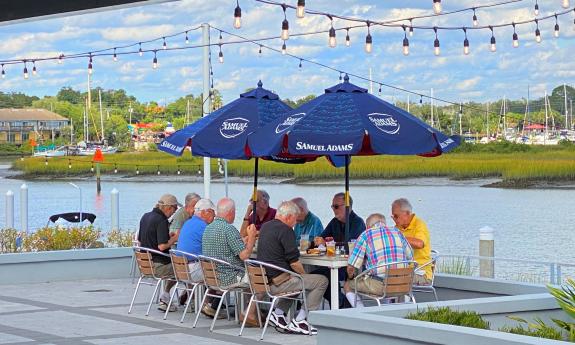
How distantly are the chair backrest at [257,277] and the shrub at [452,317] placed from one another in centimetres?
253

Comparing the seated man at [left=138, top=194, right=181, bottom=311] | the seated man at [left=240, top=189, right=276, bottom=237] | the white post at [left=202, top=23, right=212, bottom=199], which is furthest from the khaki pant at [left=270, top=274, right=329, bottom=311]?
the white post at [left=202, top=23, right=212, bottom=199]

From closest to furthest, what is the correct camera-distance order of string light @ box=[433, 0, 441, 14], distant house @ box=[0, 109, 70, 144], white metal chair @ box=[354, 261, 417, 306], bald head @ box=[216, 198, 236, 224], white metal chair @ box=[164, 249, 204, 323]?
white metal chair @ box=[354, 261, 417, 306] → bald head @ box=[216, 198, 236, 224] → white metal chair @ box=[164, 249, 204, 323] → string light @ box=[433, 0, 441, 14] → distant house @ box=[0, 109, 70, 144]

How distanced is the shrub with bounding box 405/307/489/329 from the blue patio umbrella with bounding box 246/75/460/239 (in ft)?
8.34

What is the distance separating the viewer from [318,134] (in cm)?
1049

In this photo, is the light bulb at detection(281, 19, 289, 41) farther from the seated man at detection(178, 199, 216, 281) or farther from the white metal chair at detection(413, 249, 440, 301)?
the white metal chair at detection(413, 249, 440, 301)

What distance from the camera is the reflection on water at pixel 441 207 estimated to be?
43750 mm

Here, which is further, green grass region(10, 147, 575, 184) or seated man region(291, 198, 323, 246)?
green grass region(10, 147, 575, 184)

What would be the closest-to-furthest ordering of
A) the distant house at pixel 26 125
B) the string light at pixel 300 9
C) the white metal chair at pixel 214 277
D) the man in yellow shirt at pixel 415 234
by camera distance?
the man in yellow shirt at pixel 415 234
the white metal chair at pixel 214 277
the string light at pixel 300 9
the distant house at pixel 26 125

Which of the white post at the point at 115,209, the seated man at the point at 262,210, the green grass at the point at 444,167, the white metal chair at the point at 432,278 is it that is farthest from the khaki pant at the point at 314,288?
the green grass at the point at 444,167

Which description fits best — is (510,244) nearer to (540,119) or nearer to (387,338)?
(387,338)

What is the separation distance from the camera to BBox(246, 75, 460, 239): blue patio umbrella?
10.4 meters

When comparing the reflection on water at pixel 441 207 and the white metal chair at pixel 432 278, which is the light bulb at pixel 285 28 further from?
the reflection on water at pixel 441 207

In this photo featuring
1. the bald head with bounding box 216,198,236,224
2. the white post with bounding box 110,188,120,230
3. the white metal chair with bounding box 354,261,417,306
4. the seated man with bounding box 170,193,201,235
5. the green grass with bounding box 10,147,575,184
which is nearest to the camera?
the white metal chair with bounding box 354,261,417,306

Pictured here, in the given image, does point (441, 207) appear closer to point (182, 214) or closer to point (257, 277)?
point (182, 214)
